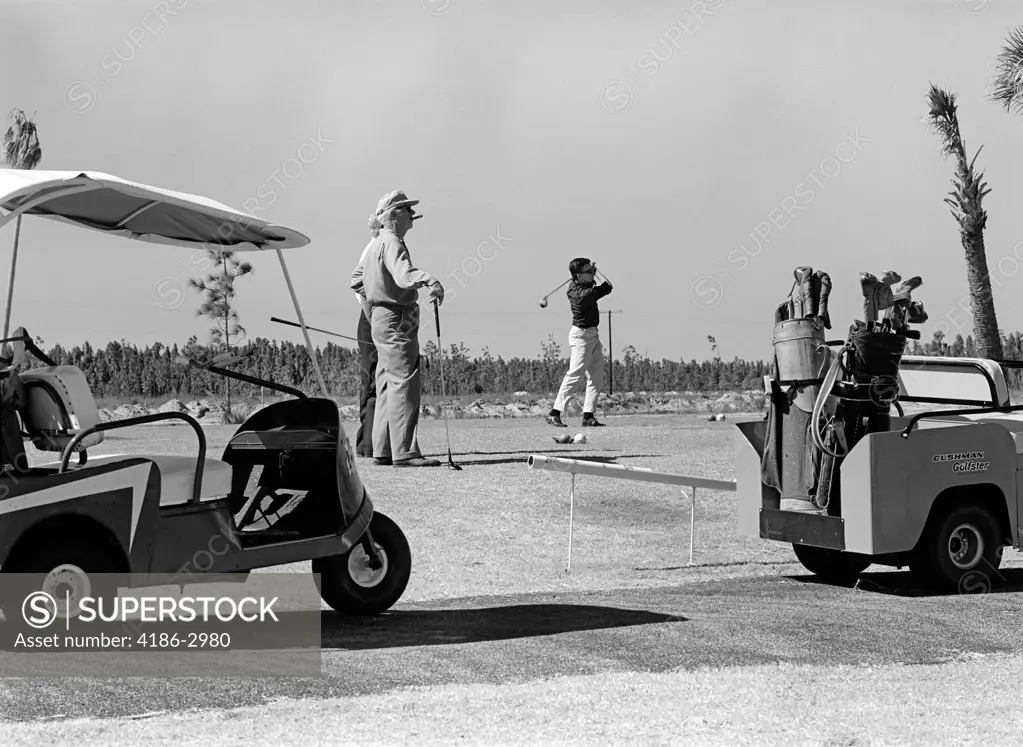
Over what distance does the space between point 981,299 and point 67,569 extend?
24.8 metres

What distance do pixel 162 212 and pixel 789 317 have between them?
4.25 m

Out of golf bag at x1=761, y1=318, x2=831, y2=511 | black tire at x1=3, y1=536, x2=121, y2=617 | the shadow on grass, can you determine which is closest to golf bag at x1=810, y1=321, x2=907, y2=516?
golf bag at x1=761, y1=318, x2=831, y2=511

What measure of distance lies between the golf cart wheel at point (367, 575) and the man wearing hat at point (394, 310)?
497 cm

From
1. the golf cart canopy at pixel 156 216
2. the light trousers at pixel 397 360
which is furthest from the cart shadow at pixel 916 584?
the golf cart canopy at pixel 156 216

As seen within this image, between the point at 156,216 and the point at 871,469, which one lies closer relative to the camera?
the point at 156,216

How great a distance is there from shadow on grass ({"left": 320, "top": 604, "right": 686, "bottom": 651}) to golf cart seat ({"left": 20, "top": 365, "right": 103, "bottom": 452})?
5.63 feet

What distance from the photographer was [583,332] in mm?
19297

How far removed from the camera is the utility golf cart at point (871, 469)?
9.85 meters

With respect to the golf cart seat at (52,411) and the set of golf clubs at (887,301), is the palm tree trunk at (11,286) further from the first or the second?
the set of golf clubs at (887,301)

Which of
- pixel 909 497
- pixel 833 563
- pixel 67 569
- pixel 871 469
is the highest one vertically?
pixel 871 469

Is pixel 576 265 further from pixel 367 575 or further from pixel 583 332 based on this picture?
pixel 367 575

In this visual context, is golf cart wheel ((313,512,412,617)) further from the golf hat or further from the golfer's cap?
the golf hat

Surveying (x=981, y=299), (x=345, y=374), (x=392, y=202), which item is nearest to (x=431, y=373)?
(x=345, y=374)

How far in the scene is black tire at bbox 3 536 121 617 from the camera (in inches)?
280
